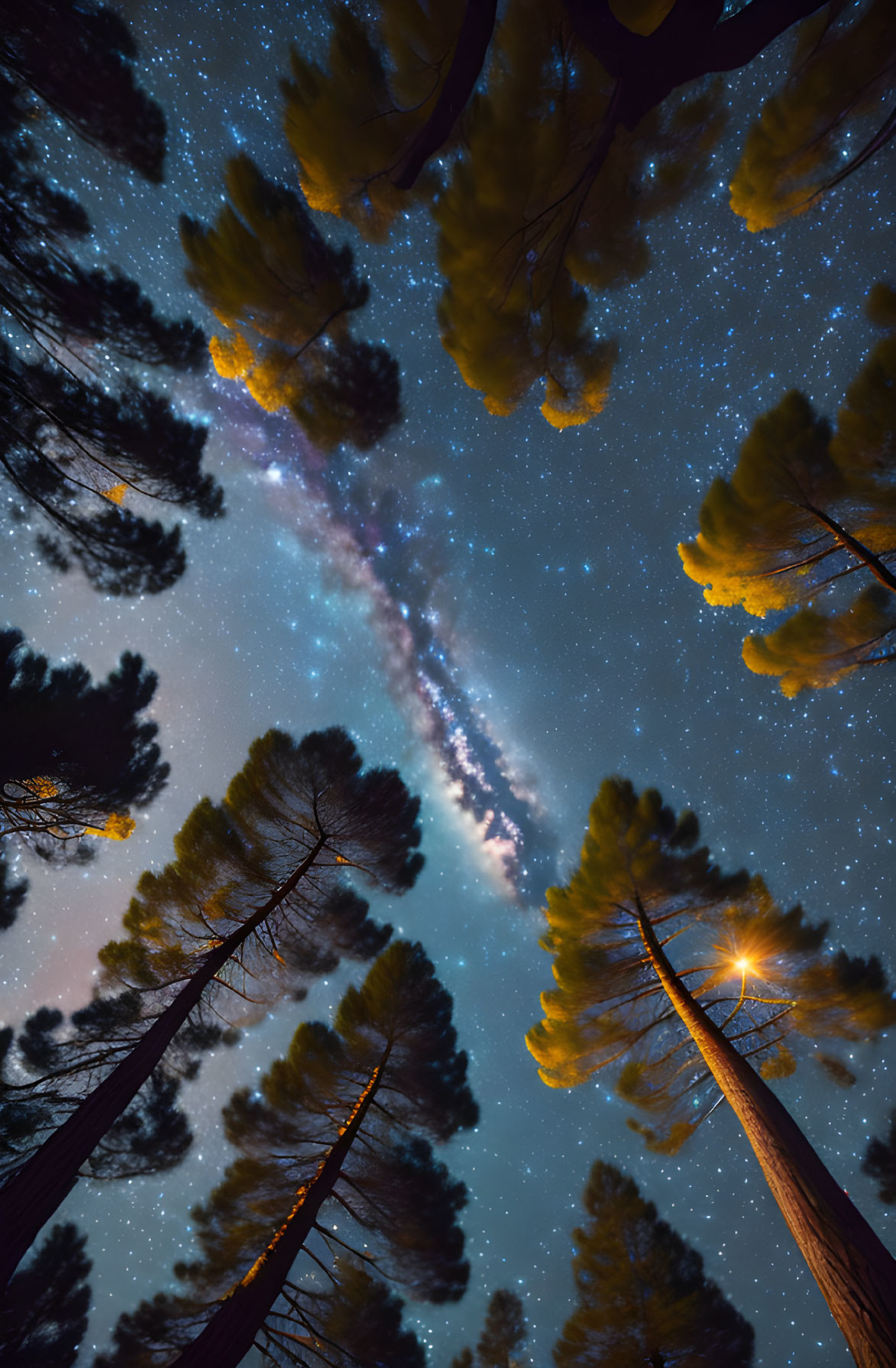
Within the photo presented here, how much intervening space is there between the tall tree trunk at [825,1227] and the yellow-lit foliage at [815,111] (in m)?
8.62

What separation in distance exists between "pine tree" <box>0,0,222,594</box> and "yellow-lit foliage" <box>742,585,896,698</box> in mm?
7775

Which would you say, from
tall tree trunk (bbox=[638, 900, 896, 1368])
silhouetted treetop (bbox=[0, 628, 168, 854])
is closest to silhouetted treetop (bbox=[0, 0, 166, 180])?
silhouetted treetop (bbox=[0, 628, 168, 854])

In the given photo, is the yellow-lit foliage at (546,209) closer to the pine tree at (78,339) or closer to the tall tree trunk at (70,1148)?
the pine tree at (78,339)

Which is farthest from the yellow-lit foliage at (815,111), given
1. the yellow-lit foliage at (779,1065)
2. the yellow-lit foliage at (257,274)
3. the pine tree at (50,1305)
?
the pine tree at (50,1305)

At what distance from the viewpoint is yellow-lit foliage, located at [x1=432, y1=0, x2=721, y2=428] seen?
14.4 feet

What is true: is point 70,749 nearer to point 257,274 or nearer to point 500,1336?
point 257,274

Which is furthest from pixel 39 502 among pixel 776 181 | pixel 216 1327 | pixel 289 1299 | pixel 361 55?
pixel 776 181

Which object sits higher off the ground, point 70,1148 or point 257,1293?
point 70,1148

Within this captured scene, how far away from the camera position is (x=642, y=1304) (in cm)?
564

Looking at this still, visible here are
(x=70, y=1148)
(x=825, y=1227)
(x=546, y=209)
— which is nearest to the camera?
(x=825, y=1227)

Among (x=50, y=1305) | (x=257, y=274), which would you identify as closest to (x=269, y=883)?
(x=50, y=1305)

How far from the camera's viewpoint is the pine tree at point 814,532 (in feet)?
16.1

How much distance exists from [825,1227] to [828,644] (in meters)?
5.79

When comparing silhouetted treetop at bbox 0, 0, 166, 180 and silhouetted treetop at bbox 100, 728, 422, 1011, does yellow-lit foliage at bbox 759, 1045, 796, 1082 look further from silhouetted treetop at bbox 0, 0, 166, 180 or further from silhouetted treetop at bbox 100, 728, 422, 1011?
silhouetted treetop at bbox 0, 0, 166, 180
